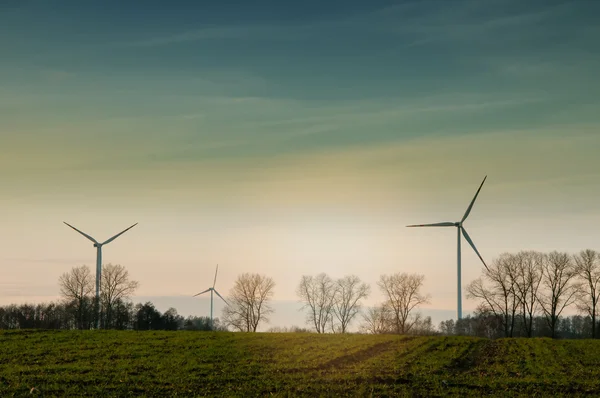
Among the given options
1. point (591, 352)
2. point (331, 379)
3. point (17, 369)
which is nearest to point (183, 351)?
point (17, 369)

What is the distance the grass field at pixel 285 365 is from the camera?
3922 cm

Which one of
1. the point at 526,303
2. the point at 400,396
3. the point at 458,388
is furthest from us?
the point at 526,303

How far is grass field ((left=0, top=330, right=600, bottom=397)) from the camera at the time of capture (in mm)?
39219

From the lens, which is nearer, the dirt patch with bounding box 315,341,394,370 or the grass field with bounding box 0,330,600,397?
the grass field with bounding box 0,330,600,397

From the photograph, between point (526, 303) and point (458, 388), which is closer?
point (458, 388)

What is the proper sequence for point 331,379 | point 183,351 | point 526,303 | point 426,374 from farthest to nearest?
point 526,303, point 183,351, point 426,374, point 331,379

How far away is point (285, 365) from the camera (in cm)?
4912

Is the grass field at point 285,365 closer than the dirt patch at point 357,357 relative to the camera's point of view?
Yes

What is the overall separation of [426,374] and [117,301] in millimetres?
84563

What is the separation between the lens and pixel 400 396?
36.7 m

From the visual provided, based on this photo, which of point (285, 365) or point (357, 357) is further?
point (357, 357)

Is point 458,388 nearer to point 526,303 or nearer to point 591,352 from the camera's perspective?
point 591,352

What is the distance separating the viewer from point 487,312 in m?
105

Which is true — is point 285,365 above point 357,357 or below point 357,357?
below
